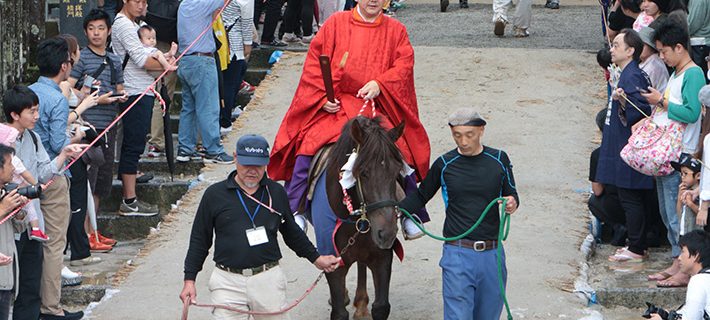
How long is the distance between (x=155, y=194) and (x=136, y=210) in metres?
0.47

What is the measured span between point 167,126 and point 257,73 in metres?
3.69

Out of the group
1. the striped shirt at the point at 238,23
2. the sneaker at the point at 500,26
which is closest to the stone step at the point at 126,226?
the striped shirt at the point at 238,23

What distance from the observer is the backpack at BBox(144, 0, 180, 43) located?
12.7 m

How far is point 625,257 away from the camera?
10258mm

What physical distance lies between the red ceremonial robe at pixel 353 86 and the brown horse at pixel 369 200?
0.66m

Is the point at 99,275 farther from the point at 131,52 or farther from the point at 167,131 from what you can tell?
the point at 131,52

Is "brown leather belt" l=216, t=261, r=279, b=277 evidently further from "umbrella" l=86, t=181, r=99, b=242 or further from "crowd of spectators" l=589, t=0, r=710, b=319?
"umbrella" l=86, t=181, r=99, b=242

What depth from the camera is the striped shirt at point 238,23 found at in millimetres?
13531

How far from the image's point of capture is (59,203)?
30.8ft

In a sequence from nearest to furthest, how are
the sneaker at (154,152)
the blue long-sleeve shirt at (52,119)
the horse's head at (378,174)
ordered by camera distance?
1. the horse's head at (378,174)
2. the blue long-sleeve shirt at (52,119)
3. the sneaker at (154,152)

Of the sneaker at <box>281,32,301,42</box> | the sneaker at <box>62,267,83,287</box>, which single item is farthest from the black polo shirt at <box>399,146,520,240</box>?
the sneaker at <box>281,32,301,42</box>

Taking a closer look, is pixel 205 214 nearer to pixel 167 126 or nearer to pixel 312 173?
pixel 312 173

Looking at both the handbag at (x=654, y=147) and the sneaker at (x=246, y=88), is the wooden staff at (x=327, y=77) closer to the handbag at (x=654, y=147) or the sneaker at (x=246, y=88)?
the handbag at (x=654, y=147)

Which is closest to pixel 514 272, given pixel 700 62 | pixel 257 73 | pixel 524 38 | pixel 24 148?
pixel 700 62
